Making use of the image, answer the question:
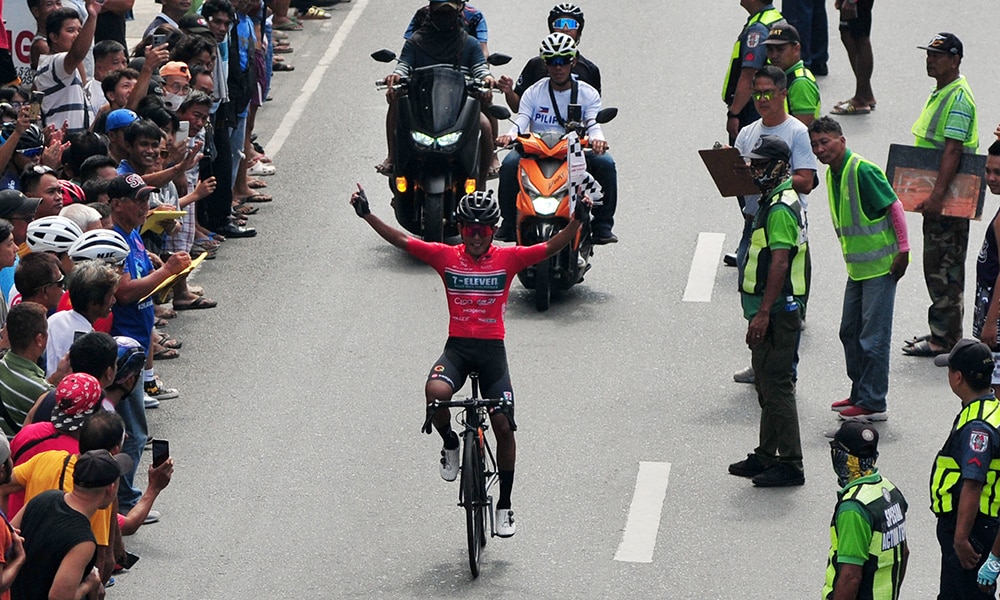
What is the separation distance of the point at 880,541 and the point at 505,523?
11.3 ft

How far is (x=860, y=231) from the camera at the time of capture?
13.5m

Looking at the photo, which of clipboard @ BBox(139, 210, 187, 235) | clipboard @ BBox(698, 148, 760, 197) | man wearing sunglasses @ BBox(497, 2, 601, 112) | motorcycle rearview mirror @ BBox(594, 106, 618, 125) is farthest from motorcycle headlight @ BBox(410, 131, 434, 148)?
clipboard @ BBox(698, 148, 760, 197)

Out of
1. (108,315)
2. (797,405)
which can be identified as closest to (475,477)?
(108,315)

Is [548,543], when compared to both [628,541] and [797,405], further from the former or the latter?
[797,405]

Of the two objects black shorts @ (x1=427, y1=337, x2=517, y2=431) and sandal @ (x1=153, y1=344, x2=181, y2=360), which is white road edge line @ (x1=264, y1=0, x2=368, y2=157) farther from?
black shorts @ (x1=427, y1=337, x2=517, y2=431)

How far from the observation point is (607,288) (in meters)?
16.5

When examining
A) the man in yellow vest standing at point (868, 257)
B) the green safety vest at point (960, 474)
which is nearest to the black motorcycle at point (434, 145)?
the man in yellow vest standing at point (868, 257)

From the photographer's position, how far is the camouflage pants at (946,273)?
48.8 feet

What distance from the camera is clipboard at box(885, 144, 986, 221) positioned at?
48.0 ft

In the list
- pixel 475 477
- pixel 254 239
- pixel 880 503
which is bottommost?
pixel 254 239

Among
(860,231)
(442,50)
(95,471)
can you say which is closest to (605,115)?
A: (442,50)

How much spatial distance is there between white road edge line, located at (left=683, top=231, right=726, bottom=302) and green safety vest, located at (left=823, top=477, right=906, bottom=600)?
7.28 m

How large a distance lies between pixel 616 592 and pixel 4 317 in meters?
4.27

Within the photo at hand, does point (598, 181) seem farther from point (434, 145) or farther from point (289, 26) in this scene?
point (289, 26)
